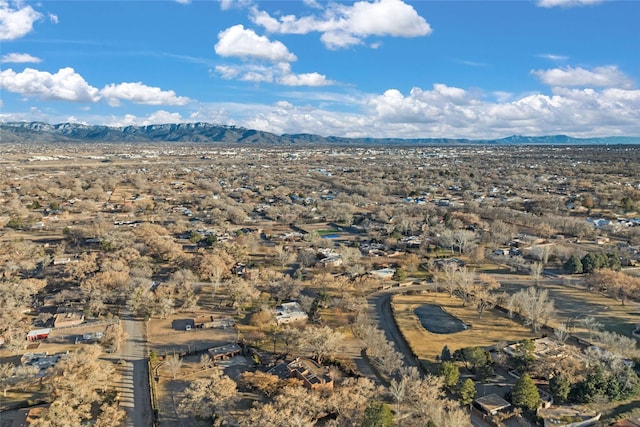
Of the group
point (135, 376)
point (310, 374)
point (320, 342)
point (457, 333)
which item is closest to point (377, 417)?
point (310, 374)

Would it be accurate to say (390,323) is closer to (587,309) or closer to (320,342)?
(320,342)

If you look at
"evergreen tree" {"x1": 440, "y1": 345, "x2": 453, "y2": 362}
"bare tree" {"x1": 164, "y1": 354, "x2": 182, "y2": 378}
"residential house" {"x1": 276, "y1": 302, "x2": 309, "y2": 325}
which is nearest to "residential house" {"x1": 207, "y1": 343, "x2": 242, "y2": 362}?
"bare tree" {"x1": 164, "y1": 354, "x2": 182, "y2": 378}

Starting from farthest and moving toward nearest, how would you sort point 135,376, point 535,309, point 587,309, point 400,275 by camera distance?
point 400,275 → point 587,309 → point 535,309 → point 135,376

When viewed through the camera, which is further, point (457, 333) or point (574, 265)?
point (574, 265)

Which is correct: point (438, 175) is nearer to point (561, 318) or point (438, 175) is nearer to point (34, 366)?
point (561, 318)

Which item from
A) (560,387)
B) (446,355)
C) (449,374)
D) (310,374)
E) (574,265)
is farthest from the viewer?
(574,265)

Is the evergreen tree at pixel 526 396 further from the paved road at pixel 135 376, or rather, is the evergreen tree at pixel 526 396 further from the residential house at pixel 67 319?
the residential house at pixel 67 319

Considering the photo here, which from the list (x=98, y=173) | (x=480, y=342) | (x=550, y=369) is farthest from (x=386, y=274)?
(x=98, y=173)

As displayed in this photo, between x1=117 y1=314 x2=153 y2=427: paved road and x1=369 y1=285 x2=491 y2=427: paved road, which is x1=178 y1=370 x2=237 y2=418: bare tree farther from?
x1=369 y1=285 x2=491 y2=427: paved road
